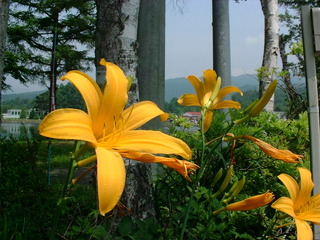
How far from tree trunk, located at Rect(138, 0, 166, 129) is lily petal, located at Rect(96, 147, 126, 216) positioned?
1849 millimetres

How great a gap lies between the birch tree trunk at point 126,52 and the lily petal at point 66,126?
1.25m

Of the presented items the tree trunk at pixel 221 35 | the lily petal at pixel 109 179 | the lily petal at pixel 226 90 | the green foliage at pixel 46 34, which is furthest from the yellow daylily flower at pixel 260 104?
the green foliage at pixel 46 34

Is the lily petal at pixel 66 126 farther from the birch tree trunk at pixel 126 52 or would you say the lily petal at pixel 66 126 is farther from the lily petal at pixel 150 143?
the birch tree trunk at pixel 126 52

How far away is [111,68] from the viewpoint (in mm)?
754

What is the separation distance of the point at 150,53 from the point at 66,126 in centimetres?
200

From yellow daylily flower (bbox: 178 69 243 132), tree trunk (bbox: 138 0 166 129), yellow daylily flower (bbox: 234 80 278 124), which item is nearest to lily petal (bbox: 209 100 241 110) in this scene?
yellow daylily flower (bbox: 178 69 243 132)

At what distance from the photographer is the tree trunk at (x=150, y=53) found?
2.48m

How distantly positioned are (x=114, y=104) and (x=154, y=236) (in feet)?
3.06

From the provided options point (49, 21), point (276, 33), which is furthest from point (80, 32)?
point (276, 33)

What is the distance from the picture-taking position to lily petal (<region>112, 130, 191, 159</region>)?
646 mm

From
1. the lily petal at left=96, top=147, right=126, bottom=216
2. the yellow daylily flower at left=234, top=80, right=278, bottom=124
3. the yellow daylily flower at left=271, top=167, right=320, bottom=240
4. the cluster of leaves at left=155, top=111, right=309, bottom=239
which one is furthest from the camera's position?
the cluster of leaves at left=155, top=111, right=309, bottom=239

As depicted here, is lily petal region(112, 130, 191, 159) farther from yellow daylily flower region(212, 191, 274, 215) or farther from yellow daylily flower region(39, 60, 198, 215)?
yellow daylily flower region(212, 191, 274, 215)

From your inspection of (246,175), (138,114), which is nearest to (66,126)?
(138,114)

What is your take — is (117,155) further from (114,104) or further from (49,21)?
(49,21)
